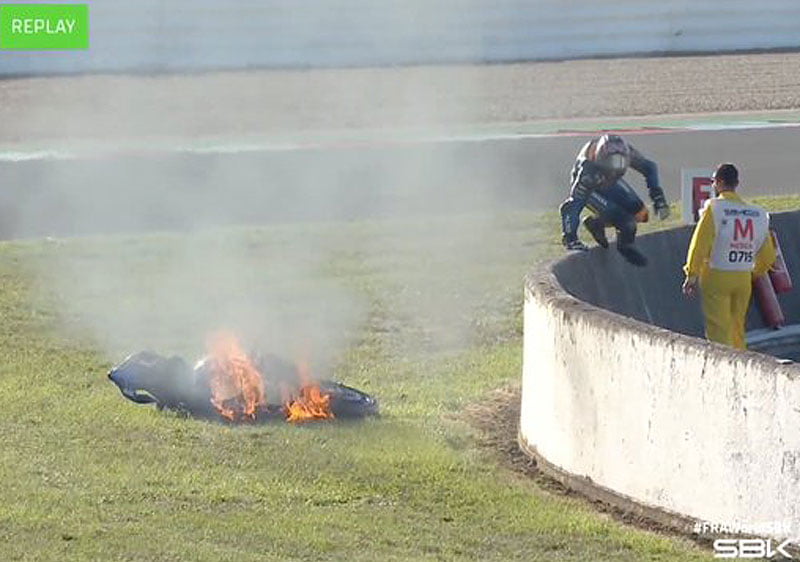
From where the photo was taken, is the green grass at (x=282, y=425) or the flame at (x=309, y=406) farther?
the flame at (x=309, y=406)

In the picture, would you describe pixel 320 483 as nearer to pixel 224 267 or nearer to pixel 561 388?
pixel 561 388

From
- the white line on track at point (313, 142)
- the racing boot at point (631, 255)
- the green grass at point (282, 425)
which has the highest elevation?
the white line on track at point (313, 142)

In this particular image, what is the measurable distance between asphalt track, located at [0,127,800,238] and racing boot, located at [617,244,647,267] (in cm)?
705

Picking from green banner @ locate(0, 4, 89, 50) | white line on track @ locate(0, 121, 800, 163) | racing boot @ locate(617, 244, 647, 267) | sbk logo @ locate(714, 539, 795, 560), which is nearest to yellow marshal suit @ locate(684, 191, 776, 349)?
racing boot @ locate(617, 244, 647, 267)

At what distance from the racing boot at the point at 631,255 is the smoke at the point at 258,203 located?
195 cm

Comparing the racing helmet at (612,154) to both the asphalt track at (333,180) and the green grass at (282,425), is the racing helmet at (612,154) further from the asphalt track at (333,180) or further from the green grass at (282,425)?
the asphalt track at (333,180)

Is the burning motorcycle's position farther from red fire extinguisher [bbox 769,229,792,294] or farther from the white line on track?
the white line on track

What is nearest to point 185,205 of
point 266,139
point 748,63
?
point 266,139

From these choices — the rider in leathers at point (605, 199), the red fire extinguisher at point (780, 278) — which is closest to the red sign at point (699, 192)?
the red fire extinguisher at point (780, 278)

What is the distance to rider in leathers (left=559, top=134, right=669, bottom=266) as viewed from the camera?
12430 mm

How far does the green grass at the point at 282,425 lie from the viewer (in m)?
8.26

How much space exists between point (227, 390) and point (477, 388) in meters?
1.95

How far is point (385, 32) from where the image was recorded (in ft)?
94.3

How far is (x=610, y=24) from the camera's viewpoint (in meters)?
31.8
